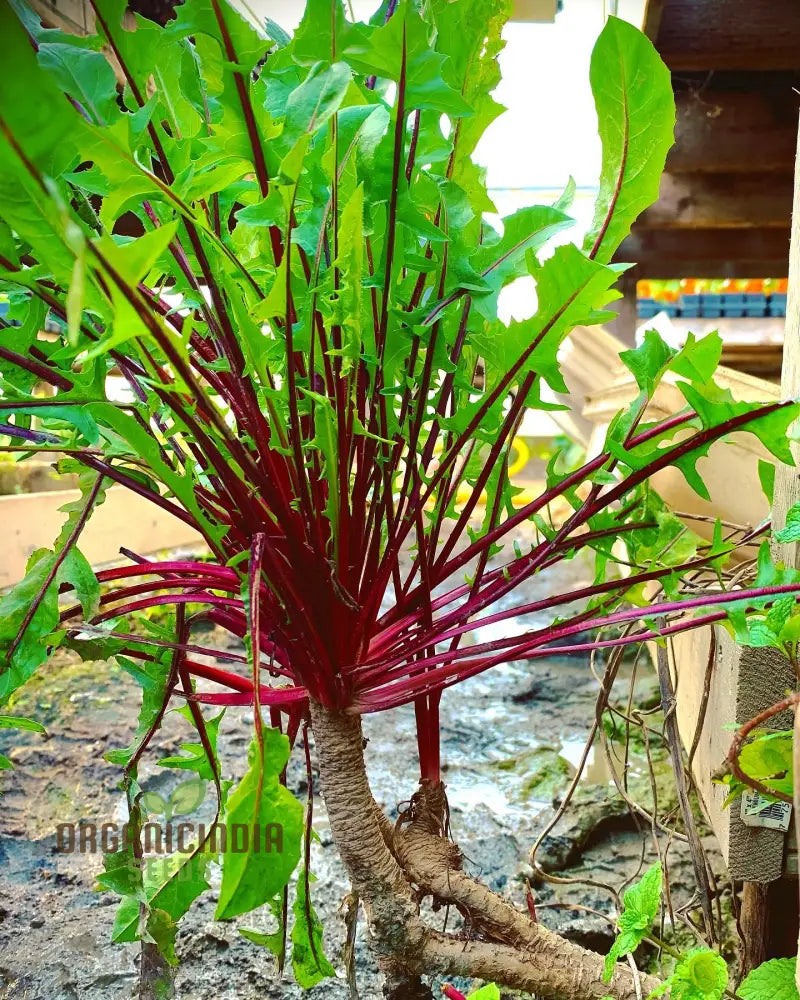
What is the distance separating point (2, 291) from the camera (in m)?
0.59

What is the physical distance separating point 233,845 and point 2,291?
46cm

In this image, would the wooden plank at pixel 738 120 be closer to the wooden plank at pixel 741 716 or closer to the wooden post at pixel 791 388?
the wooden post at pixel 791 388

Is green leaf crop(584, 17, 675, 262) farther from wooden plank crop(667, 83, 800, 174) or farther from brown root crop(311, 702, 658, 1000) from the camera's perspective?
wooden plank crop(667, 83, 800, 174)

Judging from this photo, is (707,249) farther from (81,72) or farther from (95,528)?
(81,72)

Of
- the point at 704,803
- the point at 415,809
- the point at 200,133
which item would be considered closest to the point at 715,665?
the point at 704,803

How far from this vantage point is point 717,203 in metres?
1.96

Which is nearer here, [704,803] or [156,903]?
[156,903]

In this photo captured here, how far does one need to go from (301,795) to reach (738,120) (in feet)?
5.09

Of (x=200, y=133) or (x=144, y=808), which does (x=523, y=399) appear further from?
(x=144, y=808)

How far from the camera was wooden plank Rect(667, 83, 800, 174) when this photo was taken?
1.52 m

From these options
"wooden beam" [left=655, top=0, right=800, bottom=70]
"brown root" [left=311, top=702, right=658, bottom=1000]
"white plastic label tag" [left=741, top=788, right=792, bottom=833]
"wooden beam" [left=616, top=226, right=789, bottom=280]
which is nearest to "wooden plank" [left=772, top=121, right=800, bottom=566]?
"white plastic label tag" [left=741, top=788, right=792, bottom=833]

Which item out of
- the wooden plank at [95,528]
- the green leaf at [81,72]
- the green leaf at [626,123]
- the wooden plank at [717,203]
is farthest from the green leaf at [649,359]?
the wooden plank at [717,203]

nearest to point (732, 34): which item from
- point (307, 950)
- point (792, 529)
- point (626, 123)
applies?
point (626, 123)

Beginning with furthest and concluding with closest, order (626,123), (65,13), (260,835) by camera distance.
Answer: (65,13)
(626,123)
(260,835)
